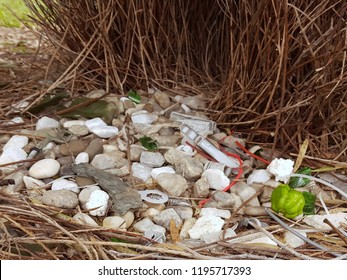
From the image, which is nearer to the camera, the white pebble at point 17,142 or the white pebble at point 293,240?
the white pebble at point 293,240

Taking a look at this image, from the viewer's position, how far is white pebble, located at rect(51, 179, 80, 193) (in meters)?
1.17

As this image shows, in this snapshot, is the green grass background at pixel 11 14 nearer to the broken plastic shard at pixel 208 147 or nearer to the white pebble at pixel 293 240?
the broken plastic shard at pixel 208 147

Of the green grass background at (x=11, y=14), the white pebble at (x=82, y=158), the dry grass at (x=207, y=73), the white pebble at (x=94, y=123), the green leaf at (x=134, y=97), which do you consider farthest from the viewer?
the green grass background at (x=11, y=14)

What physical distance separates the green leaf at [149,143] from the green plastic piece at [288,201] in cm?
30

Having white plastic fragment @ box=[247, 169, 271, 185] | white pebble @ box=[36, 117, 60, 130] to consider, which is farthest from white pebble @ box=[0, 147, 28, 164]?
white plastic fragment @ box=[247, 169, 271, 185]

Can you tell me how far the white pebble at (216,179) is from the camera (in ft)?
3.96

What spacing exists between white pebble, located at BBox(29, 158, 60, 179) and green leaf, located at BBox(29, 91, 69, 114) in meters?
0.27

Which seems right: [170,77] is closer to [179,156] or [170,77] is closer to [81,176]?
[179,156]

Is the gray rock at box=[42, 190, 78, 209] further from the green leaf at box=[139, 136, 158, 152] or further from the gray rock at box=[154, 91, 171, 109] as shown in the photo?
the gray rock at box=[154, 91, 171, 109]

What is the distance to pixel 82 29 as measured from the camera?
5.02 ft

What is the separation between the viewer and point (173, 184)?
118 centimetres

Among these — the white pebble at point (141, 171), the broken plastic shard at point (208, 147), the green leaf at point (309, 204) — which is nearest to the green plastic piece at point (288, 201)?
the green leaf at point (309, 204)

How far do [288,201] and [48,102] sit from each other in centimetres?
67

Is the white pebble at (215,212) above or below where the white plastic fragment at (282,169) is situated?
below
